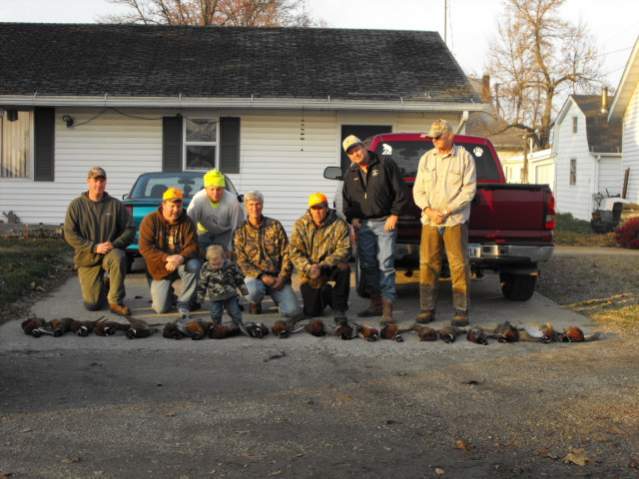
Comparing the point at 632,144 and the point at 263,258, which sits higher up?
the point at 632,144

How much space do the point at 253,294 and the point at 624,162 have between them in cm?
2173

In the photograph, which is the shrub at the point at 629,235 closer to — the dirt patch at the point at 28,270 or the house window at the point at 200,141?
the house window at the point at 200,141

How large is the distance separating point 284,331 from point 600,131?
2885 cm

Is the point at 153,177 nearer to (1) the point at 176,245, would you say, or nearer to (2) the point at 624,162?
(1) the point at 176,245

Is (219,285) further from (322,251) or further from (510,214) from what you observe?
(510,214)

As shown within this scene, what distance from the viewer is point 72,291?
1076 cm

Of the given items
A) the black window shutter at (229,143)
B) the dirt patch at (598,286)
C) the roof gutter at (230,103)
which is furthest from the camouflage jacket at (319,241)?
the black window shutter at (229,143)

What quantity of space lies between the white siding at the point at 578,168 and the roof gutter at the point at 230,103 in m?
16.4

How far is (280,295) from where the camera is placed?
8750 mm

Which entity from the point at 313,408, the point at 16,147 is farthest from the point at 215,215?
the point at 16,147

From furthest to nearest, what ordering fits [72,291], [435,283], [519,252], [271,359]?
1. [72,291]
2. [519,252]
3. [435,283]
4. [271,359]

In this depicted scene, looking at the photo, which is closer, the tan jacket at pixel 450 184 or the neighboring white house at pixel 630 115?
the tan jacket at pixel 450 184

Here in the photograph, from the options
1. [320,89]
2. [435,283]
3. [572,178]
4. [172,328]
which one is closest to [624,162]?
[572,178]

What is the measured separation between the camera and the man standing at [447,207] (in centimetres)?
835
